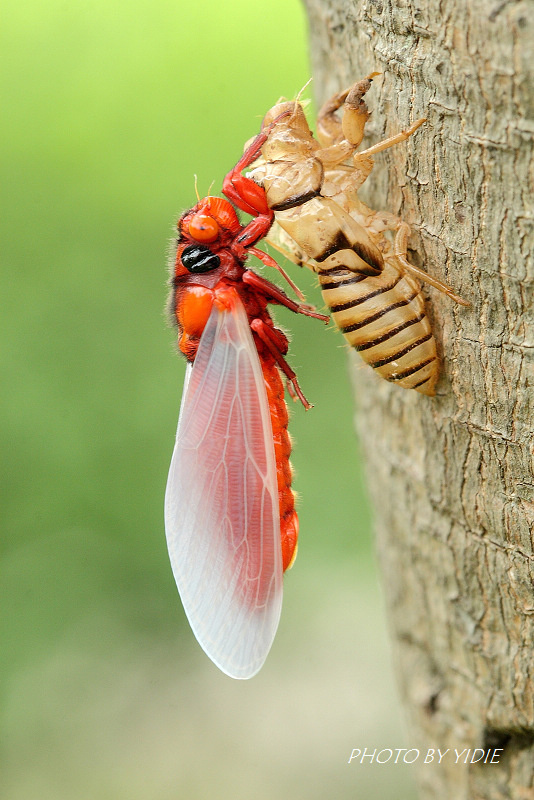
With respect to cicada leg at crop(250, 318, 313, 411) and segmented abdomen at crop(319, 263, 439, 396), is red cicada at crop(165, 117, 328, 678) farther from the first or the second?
segmented abdomen at crop(319, 263, 439, 396)

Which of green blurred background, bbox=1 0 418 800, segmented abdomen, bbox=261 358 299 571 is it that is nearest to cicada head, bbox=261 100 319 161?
segmented abdomen, bbox=261 358 299 571

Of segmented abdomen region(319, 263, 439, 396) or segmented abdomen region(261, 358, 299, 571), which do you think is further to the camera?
segmented abdomen region(261, 358, 299, 571)

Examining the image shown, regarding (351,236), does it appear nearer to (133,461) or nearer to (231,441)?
(231,441)

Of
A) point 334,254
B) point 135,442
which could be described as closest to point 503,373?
point 334,254

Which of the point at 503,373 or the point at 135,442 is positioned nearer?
the point at 503,373

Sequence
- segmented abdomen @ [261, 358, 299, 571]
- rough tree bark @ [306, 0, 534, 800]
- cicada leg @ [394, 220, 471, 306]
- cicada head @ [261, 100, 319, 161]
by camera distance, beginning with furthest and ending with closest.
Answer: segmented abdomen @ [261, 358, 299, 571], cicada head @ [261, 100, 319, 161], cicada leg @ [394, 220, 471, 306], rough tree bark @ [306, 0, 534, 800]

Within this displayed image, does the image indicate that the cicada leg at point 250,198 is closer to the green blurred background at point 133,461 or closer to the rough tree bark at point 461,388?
the rough tree bark at point 461,388

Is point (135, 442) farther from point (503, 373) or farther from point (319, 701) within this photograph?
point (503, 373)
